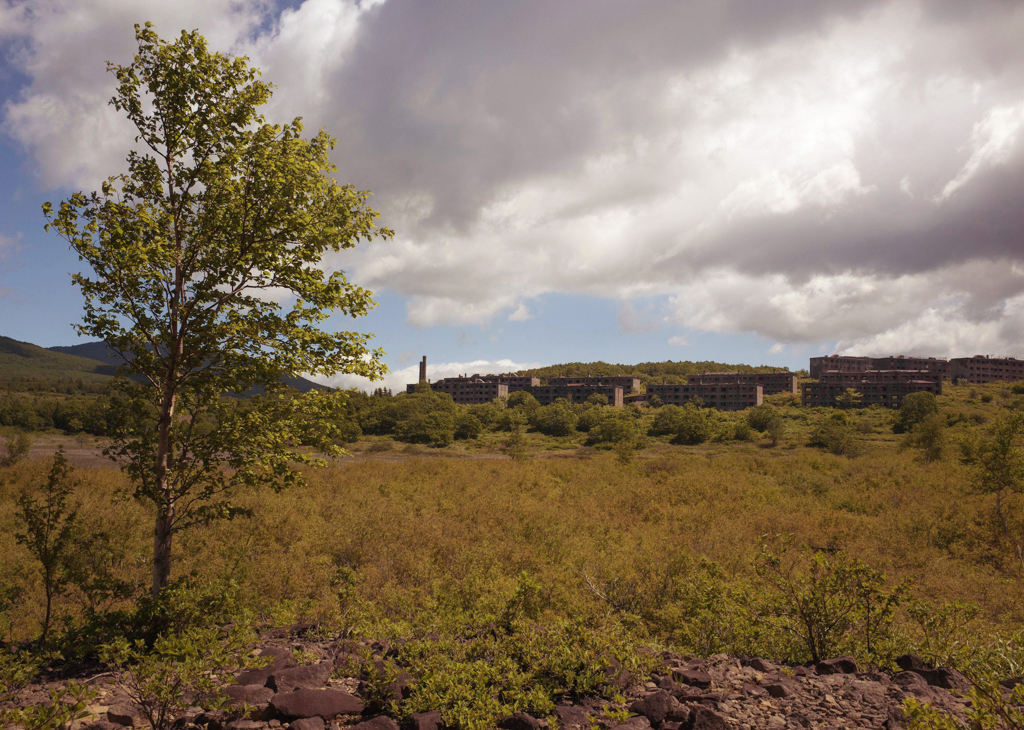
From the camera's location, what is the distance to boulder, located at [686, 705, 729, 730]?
15.1 feet

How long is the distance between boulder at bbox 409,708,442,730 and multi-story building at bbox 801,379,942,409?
9806cm

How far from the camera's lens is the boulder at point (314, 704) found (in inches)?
193

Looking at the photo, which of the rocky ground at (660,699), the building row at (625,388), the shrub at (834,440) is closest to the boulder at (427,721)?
the rocky ground at (660,699)

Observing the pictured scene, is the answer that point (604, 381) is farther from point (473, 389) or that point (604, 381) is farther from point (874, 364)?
point (874, 364)

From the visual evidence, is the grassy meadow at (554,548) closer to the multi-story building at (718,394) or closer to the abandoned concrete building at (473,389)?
the multi-story building at (718,394)

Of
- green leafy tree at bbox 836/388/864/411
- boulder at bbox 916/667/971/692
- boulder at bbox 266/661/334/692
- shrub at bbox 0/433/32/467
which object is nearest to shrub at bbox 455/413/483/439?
shrub at bbox 0/433/32/467

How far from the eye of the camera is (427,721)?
4750 mm

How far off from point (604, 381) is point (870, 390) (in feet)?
154

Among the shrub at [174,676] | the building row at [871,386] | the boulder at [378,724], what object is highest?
the building row at [871,386]

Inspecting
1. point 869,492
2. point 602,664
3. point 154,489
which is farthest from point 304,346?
point 869,492

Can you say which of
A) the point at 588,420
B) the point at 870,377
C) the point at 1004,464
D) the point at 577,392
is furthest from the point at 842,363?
the point at 1004,464

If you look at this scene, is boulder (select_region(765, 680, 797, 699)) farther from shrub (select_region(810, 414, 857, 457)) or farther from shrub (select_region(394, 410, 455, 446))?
shrub (select_region(394, 410, 455, 446))

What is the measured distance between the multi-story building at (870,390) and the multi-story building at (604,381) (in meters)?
32.8

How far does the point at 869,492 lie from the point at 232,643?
2432cm
